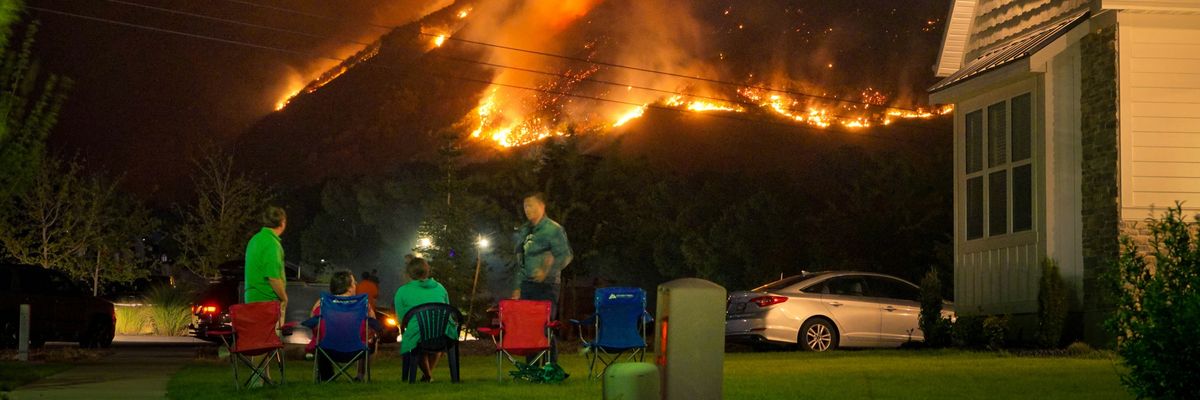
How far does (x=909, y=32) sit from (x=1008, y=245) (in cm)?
12579

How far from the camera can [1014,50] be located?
1831 cm

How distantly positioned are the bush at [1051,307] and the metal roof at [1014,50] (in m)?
2.63

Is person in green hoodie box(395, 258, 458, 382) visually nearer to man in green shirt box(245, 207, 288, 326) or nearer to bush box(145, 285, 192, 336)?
man in green shirt box(245, 207, 288, 326)

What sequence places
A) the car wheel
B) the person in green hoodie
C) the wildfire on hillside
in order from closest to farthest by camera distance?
the person in green hoodie < the car wheel < the wildfire on hillside

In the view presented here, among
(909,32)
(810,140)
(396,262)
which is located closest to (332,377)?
(396,262)

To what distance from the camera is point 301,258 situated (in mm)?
81688

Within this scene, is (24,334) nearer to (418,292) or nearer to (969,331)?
(418,292)

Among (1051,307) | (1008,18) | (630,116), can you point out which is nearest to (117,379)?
(1051,307)

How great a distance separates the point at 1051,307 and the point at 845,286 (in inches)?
209

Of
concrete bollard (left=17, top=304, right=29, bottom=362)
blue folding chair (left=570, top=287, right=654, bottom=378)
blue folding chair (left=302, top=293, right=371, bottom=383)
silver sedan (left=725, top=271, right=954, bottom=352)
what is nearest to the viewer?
blue folding chair (left=302, top=293, right=371, bottom=383)

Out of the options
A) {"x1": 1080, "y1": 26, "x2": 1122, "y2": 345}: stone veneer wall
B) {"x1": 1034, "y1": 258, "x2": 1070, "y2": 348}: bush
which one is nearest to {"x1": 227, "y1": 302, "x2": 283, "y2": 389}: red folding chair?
{"x1": 1034, "y1": 258, "x2": 1070, "y2": 348}: bush

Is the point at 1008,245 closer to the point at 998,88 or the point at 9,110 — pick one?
the point at 998,88

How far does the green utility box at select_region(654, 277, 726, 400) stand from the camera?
284 inches

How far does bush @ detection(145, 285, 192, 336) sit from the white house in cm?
1986
